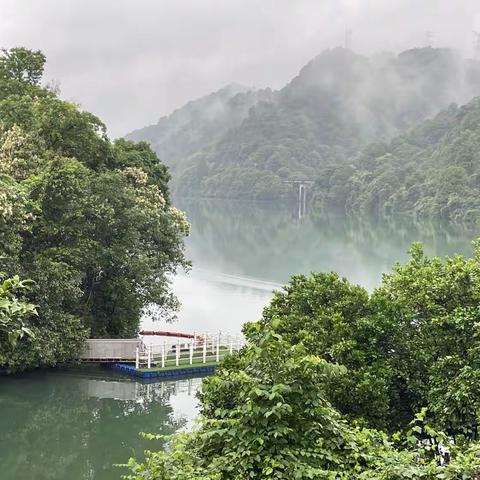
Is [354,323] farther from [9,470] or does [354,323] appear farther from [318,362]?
[9,470]

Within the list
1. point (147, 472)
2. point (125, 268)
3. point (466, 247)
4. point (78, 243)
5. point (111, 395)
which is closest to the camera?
point (147, 472)

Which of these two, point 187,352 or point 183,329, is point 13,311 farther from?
point 183,329

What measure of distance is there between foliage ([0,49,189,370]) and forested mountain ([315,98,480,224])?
57.9 metres

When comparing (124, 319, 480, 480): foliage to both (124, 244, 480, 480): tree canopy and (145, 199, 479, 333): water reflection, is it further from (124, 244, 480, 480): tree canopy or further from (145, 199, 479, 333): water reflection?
(145, 199, 479, 333): water reflection

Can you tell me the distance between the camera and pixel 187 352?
25781 mm

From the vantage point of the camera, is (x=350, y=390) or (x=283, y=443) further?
(x=350, y=390)

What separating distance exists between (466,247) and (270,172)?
10021 centimetres

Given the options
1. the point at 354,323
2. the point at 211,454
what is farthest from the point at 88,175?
the point at 211,454

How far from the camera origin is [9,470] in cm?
1642

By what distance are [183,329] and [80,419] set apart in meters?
13.4

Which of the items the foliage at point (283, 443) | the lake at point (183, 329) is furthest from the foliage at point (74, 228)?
the foliage at point (283, 443)

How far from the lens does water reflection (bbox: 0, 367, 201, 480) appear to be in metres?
16.9

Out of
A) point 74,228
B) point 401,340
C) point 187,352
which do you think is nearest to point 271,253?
point 187,352

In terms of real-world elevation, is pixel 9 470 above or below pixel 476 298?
below
